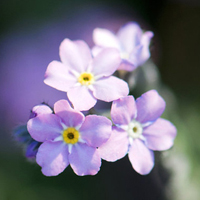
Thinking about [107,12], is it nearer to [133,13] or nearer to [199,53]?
[133,13]

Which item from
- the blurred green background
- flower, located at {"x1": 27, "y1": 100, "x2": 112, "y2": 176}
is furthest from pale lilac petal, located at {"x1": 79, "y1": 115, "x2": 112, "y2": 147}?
the blurred green background

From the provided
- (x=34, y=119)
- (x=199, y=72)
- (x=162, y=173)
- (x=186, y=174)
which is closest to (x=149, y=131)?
(x=34, y=119)

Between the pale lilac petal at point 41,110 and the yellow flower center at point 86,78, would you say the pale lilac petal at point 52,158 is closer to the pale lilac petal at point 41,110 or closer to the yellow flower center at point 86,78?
the pale lilac petal at point 41,110

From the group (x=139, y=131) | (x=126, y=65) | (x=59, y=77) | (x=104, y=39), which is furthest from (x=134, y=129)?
(x=104, y=39)

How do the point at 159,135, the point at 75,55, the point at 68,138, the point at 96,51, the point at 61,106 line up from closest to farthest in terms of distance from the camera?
the point at 61,106
the point at 68,138
the point at 159,135
the point at 75,55
the point at 96,51

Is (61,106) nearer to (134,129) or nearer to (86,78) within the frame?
(86,78)

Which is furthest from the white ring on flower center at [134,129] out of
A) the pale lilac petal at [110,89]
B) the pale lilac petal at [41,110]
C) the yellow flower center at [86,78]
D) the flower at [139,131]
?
the pale lilac petal at [41,110]

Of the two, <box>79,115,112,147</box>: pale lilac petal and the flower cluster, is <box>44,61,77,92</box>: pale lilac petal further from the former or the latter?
<box>79,115,112,147</box>: pale lilac petal
